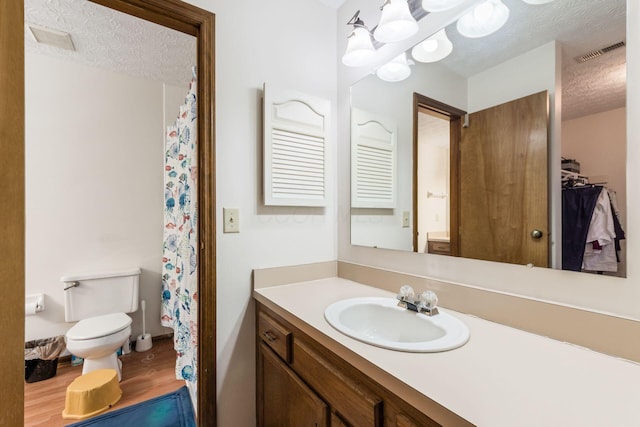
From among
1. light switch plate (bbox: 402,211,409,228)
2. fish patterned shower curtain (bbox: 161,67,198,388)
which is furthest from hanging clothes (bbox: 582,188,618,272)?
fish patterned shower curtain (bbox: 161,67,198,388)

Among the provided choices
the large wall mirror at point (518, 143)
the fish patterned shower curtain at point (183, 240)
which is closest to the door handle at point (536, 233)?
the large wall mirror at point (518, 143)

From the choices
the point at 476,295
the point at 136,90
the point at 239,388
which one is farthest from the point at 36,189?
the point at 476,295

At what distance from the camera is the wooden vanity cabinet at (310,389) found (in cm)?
67

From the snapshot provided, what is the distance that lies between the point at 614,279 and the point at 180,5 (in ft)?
5.82

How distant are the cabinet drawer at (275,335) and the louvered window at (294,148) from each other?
54 cm

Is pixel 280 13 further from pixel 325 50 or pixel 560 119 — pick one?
pixel 560 119

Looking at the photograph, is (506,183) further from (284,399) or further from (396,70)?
(284,399)

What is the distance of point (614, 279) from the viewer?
73 centimetres

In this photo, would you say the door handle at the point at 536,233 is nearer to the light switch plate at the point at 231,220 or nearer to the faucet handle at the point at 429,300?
the faucet handle at the point at 429,300

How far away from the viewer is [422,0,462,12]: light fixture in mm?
1015

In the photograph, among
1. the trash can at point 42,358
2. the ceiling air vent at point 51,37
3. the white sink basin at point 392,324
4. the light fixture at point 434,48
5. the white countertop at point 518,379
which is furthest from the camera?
the trash can at point 42,358

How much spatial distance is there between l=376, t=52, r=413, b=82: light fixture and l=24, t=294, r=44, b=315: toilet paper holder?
2855mm

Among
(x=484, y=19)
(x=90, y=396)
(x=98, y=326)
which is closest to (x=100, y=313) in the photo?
(x=98, y=326)

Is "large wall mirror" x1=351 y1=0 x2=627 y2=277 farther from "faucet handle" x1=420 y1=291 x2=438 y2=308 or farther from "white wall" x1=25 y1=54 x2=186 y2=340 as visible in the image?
"white wall" x1=25 y1=54 x2=186 y2=340
